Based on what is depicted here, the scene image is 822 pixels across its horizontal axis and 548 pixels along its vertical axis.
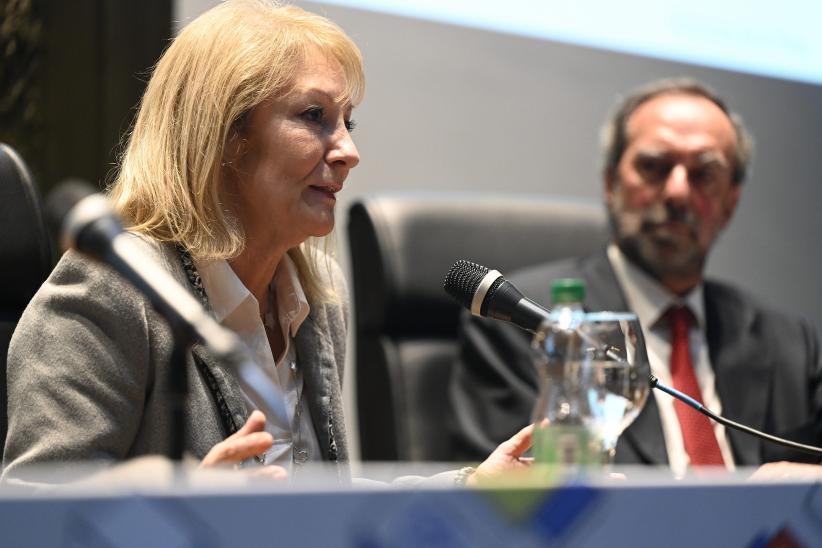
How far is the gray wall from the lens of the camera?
242 cm

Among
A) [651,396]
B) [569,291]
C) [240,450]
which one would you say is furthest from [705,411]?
[651,396]

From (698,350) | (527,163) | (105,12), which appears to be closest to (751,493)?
(698,350)

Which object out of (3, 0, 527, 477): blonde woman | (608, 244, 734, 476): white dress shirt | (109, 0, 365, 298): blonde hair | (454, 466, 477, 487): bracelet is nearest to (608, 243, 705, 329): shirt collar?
(608, 244, 734, 476): white dress shirt

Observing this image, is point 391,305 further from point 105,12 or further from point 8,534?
point 8,534

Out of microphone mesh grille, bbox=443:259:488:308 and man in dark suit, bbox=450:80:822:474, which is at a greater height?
microphone mesh grille, bbox=443:259:488:308

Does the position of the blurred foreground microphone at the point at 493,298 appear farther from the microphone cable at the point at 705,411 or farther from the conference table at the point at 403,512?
the conference table at the point at 403,512

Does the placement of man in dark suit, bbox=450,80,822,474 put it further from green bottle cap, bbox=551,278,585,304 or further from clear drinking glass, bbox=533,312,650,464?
green bottle cap, bbox=551,278,585,304

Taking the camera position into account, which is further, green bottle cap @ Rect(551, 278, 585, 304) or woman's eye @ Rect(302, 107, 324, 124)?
woman's eye @ Rect(302, 107, 324, 124)

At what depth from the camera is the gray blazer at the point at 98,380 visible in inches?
44.6

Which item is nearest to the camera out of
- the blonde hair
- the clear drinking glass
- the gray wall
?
the clear drinking glass

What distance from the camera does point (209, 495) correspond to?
1.67 feet

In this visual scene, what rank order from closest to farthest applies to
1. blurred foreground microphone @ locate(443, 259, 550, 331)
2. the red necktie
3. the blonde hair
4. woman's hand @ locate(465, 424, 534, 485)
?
1. blurred foreground microphone @ locate(443, 259, 550, 331)
2. woman's hand @ locate(465, 424, 534, 485)
3. the blonde hair
4. the red necktie

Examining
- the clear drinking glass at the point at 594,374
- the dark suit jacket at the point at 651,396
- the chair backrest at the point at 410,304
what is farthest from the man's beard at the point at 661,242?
the clear drinking glass at the point at 594,374

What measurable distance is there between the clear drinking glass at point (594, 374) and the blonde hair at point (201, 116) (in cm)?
57
